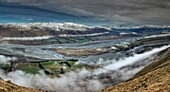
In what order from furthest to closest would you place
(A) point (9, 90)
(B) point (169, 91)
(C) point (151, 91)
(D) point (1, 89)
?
(A) point (9, 90)
(D) point (1, 89)
(C) point (151, 91)
(B) point (169, 91)

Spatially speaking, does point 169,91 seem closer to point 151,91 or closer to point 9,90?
point 151,91

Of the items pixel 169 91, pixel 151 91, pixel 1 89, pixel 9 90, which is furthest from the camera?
pixel 9 90

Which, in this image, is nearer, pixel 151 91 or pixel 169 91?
pixel 169 91

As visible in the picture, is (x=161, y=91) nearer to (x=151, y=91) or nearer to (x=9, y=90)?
(x=151, y=91)

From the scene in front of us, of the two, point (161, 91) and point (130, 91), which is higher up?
point (161, 91)

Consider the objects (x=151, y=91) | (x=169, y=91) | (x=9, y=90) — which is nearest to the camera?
(x=169, y=91)

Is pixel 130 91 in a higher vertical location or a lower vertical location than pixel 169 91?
lower

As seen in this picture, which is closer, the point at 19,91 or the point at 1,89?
the point at 1,89

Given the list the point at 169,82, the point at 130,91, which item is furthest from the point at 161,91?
the point at 130,91

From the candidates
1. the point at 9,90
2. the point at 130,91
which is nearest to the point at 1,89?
the point at 9,90
